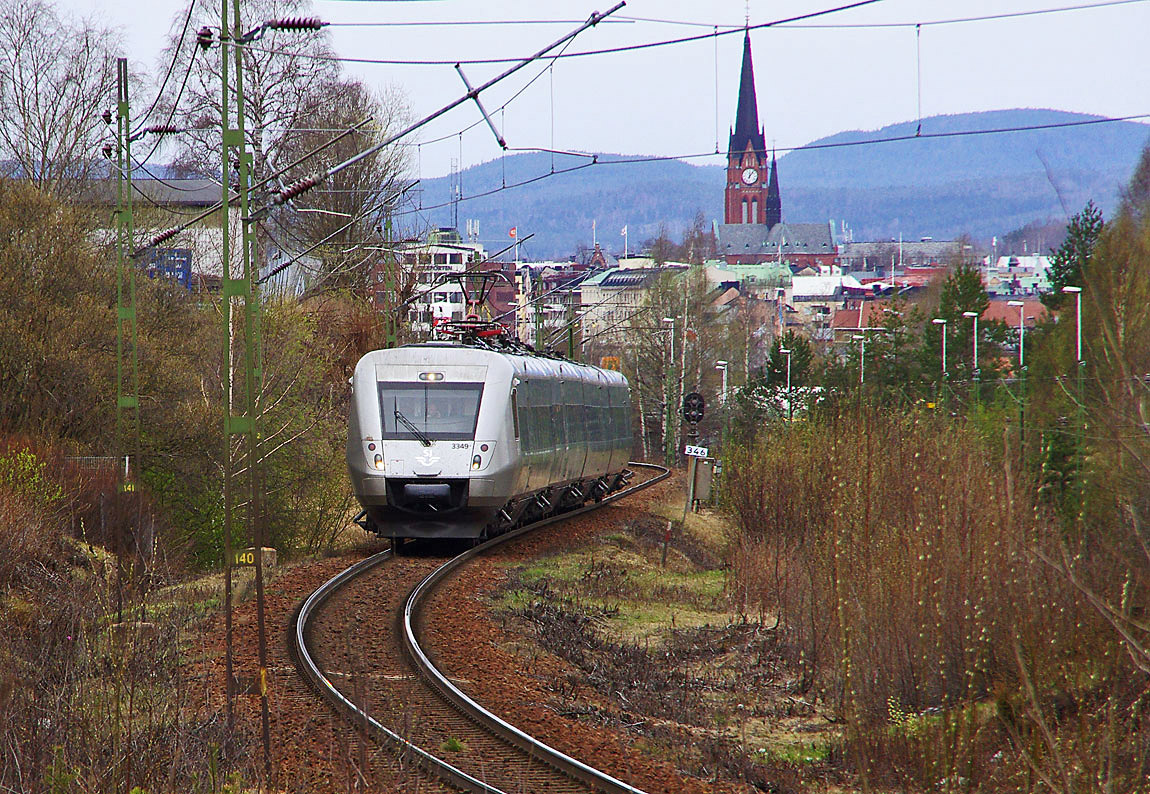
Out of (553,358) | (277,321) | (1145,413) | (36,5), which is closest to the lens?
(1145,413)

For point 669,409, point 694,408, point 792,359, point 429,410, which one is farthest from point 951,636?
point 669,409

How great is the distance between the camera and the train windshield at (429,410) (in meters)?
19.2

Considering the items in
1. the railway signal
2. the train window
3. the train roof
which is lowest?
the railway signal

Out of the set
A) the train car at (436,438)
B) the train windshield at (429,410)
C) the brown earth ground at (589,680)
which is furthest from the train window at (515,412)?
the brown earth ground at (589,680)

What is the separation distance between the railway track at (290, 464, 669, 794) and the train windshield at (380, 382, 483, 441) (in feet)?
11.5

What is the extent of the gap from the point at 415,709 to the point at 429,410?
944 centimetres

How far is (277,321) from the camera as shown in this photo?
92.1 feet

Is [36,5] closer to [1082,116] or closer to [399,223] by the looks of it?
[399,223]

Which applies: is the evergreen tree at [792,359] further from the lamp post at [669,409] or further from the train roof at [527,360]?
the train roof at [527,360]

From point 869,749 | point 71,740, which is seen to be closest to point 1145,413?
point 869,749

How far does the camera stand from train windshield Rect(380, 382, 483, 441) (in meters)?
19.2

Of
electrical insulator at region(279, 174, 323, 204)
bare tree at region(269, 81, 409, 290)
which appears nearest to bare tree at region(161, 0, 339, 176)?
bare tree at region(269, 81, 409, 290)

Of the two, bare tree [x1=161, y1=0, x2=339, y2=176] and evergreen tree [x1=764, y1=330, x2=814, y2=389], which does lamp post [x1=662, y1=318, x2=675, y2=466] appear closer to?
evergreen tree [x1=764, y1=330, x2=814, y2=389]

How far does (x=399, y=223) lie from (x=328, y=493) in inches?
836
